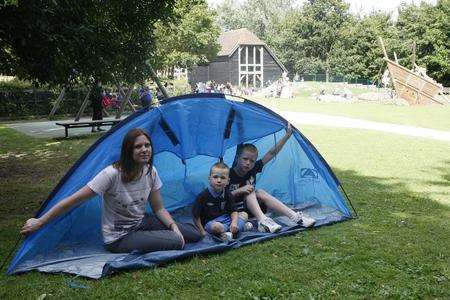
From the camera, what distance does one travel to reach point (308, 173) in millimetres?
6168

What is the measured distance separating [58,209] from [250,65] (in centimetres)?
5223

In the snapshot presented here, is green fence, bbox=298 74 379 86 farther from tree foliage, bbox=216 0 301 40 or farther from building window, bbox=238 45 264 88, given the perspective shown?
tree foliage, bbox=216 0 301 40

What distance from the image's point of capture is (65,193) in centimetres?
454

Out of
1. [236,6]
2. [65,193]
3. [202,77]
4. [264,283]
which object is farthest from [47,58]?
[236,6]

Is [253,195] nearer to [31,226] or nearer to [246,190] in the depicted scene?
[246,190]

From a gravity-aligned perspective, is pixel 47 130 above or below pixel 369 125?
below

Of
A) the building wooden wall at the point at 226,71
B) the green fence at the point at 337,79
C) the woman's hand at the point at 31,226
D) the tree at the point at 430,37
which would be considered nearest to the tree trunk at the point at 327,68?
the green fence at the point at 337,79

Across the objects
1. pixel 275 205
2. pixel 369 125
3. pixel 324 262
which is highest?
pixel 369 125

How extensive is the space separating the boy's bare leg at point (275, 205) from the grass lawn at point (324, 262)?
13.4 inches

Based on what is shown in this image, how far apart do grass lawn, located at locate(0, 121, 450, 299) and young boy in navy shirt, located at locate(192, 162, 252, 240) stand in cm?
41

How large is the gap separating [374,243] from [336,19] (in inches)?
2114

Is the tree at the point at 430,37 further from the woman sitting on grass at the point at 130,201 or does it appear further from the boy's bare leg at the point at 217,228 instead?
the woman sitting on grass at the point at 130,201

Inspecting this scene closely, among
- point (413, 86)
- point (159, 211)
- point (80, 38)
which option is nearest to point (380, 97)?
point (413, 86)

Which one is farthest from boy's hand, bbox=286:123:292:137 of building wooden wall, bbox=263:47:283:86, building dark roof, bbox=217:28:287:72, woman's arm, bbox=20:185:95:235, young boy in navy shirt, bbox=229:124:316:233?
building wooden wall, bbox=263:47:283:86
